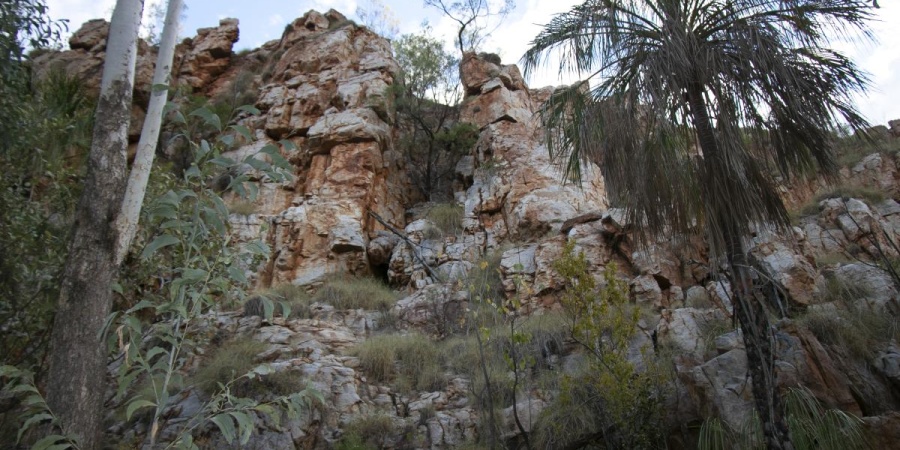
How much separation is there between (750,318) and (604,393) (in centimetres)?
155

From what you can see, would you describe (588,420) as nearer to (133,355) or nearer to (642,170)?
(642,170)

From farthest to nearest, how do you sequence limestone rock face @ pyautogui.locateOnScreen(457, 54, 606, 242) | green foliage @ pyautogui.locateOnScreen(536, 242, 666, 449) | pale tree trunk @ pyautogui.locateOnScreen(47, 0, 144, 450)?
1. limestone rock face @ pyautogui.locateOnScreen(457, 54, 606, 242)
2. green foliage @ pyautogui.locateOnScreen(536, 242, 666, 449)
3. pale tree trunk @ pyautogui.locateOnScreen(47, 0, 144, 450)

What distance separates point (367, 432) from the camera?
6168 millimetres

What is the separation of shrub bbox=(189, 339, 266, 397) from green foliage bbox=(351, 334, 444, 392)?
4.76 feet

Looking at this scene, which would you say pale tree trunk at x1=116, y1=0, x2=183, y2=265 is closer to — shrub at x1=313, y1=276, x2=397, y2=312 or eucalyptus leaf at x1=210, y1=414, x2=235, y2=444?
eucalyptus leaf at x1=210, y1=414, x2=235, y2=444

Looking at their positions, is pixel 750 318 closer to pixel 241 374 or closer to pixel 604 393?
pixel 604 393

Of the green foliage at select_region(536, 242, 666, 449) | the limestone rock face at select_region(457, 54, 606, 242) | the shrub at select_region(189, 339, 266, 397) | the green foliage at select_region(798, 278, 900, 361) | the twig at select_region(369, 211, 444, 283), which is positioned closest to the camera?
the green foliage at select_region(536, 242, 666, 449)

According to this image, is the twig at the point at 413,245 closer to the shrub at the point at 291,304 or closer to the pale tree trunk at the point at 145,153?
the shrub at the point at 291,304

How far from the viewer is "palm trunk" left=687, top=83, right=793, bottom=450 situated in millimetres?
4461

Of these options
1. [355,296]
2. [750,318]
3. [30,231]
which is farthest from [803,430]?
[30,231]

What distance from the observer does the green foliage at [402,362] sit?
7477 millimetres

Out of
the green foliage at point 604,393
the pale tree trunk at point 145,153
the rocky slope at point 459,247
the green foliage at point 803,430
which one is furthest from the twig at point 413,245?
the pale tree trunk at point 145,153

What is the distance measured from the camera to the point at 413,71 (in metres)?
17.4

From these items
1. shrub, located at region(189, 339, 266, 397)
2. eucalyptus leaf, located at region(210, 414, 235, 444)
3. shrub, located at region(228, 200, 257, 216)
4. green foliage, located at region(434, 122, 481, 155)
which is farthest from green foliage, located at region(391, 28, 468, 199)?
eucalyptus leaf, located at region(210, 414, 235, 444)
